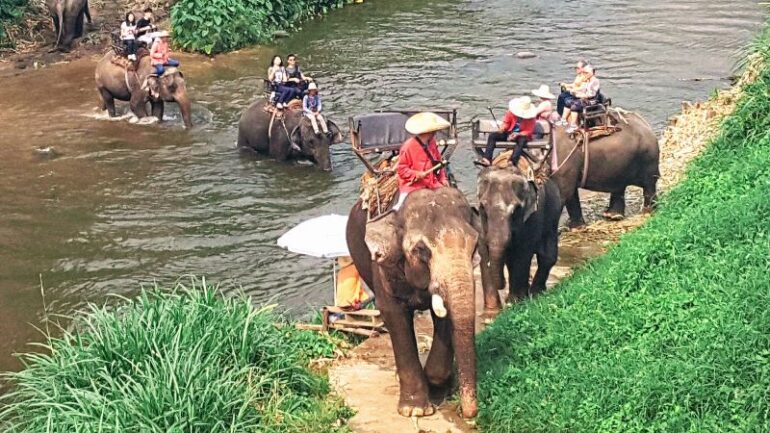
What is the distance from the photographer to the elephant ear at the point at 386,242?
6781mm

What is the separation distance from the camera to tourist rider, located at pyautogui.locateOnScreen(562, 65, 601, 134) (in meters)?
12.3

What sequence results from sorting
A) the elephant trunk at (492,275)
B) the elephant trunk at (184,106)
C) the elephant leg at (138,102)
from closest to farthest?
the elephant trunk at (492,275) < the elephant trunk at (184,106) < the elephant leg at (138,102)

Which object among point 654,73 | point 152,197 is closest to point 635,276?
point 152,197

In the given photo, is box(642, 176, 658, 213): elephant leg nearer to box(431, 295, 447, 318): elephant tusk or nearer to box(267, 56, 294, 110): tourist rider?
box(267, 56, 294, 110): tourist rider

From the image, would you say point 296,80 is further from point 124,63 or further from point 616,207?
point 616,207

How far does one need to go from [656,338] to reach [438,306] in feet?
5.37

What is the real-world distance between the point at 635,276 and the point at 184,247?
21.4 ft

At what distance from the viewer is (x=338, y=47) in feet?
72.0

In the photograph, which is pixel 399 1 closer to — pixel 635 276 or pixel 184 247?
pixel 184 247

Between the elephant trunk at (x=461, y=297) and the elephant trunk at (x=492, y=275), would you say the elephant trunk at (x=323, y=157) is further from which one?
the elephant trunk at (x=461, y=297)

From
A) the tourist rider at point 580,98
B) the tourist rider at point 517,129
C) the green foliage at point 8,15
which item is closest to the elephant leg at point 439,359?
the tourist rider at point 517,129

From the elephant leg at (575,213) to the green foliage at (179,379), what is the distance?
5.65 m

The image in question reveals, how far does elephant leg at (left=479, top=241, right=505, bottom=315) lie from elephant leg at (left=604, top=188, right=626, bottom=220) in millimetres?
3856

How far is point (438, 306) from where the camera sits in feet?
20.4
